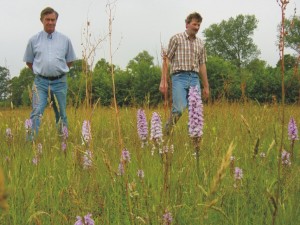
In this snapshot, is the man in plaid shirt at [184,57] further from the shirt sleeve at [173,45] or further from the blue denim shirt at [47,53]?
the blue denim shirt at [47,53]

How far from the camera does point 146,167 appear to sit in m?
2.99

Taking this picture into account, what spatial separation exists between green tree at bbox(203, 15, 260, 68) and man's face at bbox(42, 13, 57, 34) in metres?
55.1

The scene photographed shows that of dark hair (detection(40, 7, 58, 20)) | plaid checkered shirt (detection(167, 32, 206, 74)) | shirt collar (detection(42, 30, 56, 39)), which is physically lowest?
plaid checkered shirt (detection(167, 32, 206, 74))

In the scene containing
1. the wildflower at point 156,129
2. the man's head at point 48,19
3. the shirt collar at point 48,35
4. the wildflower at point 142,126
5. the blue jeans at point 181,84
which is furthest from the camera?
the shirt collar at point 48,35

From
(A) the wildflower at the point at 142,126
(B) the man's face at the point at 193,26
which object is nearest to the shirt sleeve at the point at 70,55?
(B) the man's face at the point at 193,26

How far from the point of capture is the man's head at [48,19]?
18.1ft

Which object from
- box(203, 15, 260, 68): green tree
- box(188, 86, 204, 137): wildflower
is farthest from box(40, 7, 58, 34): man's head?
box(203, 15, 260, 68): green tree

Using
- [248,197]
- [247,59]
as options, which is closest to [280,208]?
[248,197]

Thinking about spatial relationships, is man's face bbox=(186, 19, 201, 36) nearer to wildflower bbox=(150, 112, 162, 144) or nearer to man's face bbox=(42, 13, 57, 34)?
man's face bbox=(42, 13, 57, 34)

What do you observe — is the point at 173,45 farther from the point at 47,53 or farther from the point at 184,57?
the point at 47,53

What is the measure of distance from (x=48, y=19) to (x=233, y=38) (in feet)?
186

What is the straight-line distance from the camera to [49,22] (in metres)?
5.53

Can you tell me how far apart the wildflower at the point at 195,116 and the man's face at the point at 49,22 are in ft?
11.9

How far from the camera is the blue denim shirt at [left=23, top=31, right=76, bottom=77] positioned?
551 centimetres
